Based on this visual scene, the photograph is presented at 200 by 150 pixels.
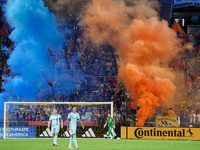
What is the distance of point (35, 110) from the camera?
28.5 meters

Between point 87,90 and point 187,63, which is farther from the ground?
point 187,63

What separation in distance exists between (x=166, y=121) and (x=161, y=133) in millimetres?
2304

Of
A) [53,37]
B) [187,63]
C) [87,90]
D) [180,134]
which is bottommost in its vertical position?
[180,134]

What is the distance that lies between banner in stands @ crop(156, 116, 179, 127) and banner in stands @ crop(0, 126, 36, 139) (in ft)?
29.5

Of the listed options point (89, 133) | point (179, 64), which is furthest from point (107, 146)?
point (179, 64)

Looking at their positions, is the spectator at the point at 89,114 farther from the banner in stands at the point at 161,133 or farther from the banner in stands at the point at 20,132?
the banner in stands at the point at 20,132

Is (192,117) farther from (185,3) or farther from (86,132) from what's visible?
(185,3)

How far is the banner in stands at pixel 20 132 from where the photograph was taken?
87.2 ft

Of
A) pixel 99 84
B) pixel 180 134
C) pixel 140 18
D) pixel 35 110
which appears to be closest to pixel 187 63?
pixel 140 18

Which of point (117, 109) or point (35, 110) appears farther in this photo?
point (117, 109)

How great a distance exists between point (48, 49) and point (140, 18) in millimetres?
8773

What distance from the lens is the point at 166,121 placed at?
27.2m

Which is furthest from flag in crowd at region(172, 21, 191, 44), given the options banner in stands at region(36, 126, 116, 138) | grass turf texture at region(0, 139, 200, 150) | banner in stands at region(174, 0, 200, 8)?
grass turf texture at region(0, 139, 200, 150)

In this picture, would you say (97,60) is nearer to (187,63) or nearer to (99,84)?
(99,84)
